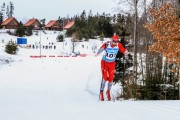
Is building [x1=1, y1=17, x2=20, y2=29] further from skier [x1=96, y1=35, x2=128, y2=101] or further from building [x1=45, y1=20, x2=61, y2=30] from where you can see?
skier [x1=96, y1=35, x2=128, y2=101]

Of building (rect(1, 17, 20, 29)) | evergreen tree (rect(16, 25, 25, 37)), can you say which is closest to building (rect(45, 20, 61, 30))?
building (rect(1, 17, 20, 29))

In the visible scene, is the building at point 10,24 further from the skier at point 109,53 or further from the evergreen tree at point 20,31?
the skier at point 109,53

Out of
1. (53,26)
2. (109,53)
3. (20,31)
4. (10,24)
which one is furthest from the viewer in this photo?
(53,26)

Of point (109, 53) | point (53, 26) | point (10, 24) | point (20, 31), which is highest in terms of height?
point (53, 26)

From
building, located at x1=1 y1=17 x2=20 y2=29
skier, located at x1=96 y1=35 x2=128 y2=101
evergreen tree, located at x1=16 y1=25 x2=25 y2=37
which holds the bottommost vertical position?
skier, located at x1=96 y1=35 x2=128 y2=101

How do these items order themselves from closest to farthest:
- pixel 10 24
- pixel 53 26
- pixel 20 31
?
pixel 20 31 < pixel 10 24 < pixel 53 26

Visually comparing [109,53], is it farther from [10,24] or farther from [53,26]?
[53,26]

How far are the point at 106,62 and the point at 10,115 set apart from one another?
5979 mm

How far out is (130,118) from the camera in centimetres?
663

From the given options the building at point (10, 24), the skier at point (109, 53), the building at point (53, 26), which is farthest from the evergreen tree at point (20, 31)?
the skier at point (109, 53)

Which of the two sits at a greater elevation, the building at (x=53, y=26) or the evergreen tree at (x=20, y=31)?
the building at (x=53, y=26)

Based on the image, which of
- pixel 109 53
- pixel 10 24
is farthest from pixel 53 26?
pixel 109 53

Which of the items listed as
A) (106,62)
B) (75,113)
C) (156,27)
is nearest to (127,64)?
(156,27)

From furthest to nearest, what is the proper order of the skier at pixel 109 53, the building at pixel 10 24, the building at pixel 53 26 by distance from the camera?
the building at pixel 53 26
the building at pixel 10 24
the skier at pixel 109 53
